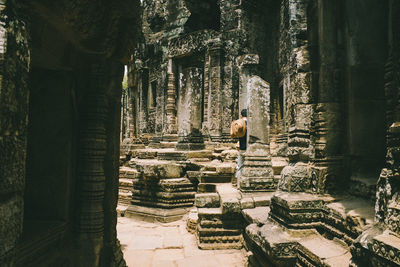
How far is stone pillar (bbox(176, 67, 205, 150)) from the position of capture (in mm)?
9211

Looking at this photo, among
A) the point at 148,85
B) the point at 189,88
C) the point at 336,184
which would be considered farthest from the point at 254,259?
the point at 148,85

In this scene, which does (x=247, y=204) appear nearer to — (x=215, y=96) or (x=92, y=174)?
(x=92, y=174)

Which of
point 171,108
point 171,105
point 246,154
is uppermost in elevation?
point 171,105

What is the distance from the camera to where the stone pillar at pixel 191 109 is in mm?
9211

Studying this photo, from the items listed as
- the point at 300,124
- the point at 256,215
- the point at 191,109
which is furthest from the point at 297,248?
the point at 191,109

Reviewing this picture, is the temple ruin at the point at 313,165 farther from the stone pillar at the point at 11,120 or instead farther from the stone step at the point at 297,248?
the stone pillar at the point at 11,120

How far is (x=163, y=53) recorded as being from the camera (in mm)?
14859

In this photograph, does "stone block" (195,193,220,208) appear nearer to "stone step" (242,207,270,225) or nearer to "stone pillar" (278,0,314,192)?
"stone step" (242,207,270,225)

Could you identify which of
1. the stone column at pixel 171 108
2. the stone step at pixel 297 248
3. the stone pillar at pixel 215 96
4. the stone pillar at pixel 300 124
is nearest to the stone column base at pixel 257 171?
the stone pillar at pixel 300 124

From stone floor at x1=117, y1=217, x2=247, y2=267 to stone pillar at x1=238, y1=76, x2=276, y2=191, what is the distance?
54.5 inches

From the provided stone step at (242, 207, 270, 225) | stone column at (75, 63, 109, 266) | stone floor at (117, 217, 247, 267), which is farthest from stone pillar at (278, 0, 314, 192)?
stone column at (75, 63, 109, 266)

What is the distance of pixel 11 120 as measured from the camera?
126 cm

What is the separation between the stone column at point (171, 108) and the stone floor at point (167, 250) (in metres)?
7.57

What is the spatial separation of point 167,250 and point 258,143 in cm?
265
